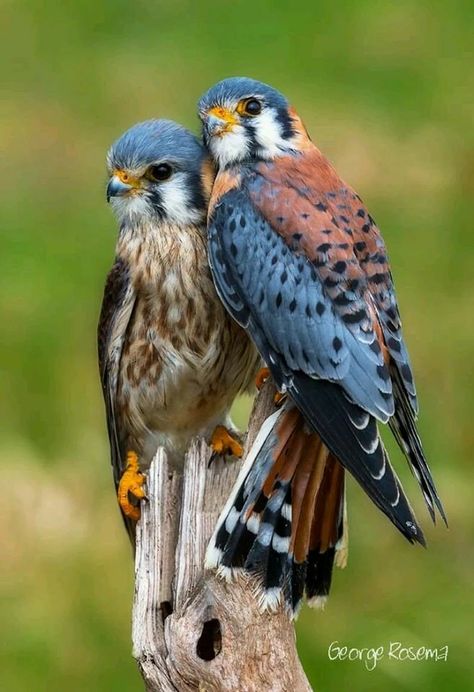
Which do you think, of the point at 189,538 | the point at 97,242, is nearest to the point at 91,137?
the point at 97,242

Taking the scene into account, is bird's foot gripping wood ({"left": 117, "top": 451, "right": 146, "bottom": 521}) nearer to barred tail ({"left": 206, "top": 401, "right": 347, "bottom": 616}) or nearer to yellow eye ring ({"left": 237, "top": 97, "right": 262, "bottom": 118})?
barred tail ({"left": 206, "top": 401, "right": 347, "bottom": 616})

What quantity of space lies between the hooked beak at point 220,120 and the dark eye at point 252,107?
0.16 feet

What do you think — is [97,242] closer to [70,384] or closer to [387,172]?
[70,384]

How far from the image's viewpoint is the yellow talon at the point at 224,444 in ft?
16.6

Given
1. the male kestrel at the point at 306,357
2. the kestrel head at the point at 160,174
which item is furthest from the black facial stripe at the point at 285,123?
the kestrel head at the point at 160,174

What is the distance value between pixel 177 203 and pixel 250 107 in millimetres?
360

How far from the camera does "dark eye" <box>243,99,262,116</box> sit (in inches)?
192

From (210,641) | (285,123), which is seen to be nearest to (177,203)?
(285,123)

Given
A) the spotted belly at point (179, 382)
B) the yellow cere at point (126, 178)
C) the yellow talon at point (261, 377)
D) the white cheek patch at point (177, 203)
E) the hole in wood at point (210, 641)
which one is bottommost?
the hole in wood at point (210, 641)

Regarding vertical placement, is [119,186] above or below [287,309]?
above

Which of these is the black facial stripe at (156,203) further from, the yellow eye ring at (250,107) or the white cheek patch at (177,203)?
the yellow eye ring at (250,107)

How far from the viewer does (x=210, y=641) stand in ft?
14.3

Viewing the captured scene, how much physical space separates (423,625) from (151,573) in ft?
6.88

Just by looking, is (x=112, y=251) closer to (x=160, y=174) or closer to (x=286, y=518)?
(x=160, y=174)
